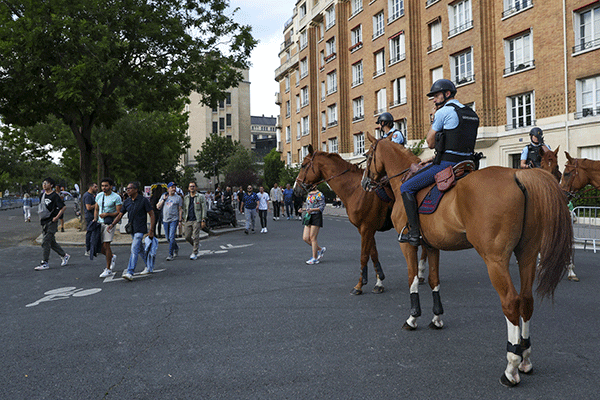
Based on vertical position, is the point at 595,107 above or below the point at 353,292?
above

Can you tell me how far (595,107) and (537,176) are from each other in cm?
2047

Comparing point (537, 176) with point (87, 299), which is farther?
point (87, 299)

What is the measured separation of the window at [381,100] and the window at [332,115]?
24.0ft

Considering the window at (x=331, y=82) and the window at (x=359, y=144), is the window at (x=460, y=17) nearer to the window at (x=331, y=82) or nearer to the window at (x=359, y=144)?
the window at (x=359, y=144)

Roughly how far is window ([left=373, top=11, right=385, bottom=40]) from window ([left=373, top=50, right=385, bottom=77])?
4.19 feet

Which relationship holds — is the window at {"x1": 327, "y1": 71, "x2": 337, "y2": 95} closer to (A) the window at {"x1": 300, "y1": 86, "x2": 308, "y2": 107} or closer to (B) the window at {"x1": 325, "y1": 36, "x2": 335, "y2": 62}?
(B) the window at {"x1": 325, "y1": 36, "x2": 335, "y2": 62}

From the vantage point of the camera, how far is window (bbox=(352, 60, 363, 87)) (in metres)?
38.5

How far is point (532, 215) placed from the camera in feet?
12.5

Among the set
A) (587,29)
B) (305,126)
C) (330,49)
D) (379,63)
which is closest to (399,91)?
(379,63)

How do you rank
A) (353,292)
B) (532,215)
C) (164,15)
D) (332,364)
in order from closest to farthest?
(532,215), (332,364), (353,292), (164,15)

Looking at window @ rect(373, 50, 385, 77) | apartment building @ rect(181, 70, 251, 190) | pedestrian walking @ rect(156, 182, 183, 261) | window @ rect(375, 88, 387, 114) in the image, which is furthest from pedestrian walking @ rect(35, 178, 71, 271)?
apartment building @ rect(181, 70, 251, 190)

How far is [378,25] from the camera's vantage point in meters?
35.8

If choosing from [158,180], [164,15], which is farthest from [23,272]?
[158,180]

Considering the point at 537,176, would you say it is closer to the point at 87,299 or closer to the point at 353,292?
the point at 353,292
